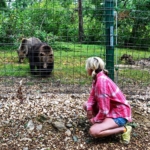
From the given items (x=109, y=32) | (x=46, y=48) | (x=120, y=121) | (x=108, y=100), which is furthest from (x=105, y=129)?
(x=46, y=48)

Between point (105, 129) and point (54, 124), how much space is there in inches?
27.3

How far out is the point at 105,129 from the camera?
3.28 metres

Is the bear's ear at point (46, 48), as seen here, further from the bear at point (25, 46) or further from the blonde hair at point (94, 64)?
the blonde hair at point (94, 64)

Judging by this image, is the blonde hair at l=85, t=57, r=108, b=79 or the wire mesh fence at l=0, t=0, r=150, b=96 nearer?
the blonde hair at l=85, t=57, r=108, b=79

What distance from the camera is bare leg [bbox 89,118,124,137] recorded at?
3.27 m

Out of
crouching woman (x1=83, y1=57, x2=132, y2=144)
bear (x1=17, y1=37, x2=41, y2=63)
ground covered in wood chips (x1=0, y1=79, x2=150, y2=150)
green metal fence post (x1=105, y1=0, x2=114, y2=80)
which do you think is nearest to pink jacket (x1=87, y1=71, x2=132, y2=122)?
crouching woman (x1=83, y1=57, x2=132, y2=144)

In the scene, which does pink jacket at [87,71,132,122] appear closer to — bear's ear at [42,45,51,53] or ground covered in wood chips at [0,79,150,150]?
ground covered in wood chips at [0,79,150,150]

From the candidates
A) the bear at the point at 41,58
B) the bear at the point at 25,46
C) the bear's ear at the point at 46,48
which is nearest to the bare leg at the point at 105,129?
the bear at the point at 41,58

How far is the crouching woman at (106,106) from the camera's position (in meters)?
3.24

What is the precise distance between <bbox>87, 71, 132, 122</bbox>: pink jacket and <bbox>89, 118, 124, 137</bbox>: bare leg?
6 centimetres

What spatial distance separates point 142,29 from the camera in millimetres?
8789

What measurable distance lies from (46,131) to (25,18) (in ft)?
27.7

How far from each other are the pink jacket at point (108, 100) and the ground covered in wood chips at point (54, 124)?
31 cm

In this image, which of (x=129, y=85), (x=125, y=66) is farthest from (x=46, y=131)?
(x=125, y=66)
